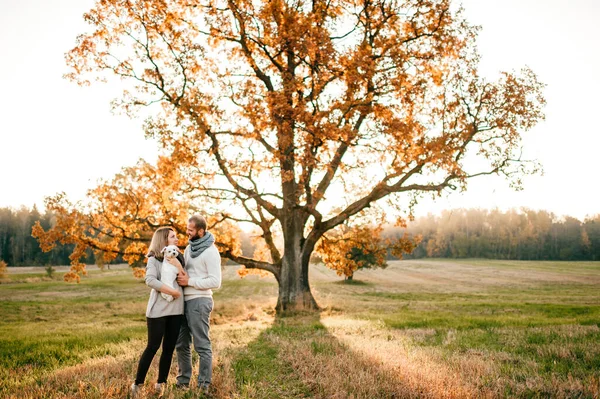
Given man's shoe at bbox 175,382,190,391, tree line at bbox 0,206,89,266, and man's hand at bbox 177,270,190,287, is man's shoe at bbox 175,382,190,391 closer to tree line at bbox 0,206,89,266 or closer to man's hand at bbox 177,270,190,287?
man's hand at bbox 177,270,190,287

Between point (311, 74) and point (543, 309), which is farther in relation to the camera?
point (543, 309)

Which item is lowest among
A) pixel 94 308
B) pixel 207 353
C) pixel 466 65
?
pixel 94 308

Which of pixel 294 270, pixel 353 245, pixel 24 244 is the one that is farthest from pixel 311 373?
pixel 24 244

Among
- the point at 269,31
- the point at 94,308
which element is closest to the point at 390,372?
the point at 269,31

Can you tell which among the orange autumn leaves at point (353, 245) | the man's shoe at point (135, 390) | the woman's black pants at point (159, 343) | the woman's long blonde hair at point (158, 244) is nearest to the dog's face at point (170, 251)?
the woman's long blonde hair at point (158, 244)

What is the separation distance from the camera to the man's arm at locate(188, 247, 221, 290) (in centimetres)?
509

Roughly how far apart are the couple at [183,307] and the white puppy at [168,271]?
0.17ft

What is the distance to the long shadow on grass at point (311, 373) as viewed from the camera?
15.6ft

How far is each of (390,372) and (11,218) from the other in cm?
10611

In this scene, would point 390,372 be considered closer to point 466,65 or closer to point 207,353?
point 207,353

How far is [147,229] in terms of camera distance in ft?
52.0

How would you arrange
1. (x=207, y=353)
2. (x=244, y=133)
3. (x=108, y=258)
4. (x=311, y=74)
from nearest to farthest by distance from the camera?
(x=207, y=353)
(x=311, y=74)
(x=244, y=133)
(x=108, y=258)

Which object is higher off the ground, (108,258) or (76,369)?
(108,258)

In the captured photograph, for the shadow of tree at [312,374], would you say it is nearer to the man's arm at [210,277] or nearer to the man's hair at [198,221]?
the man's arm at [210,277]
